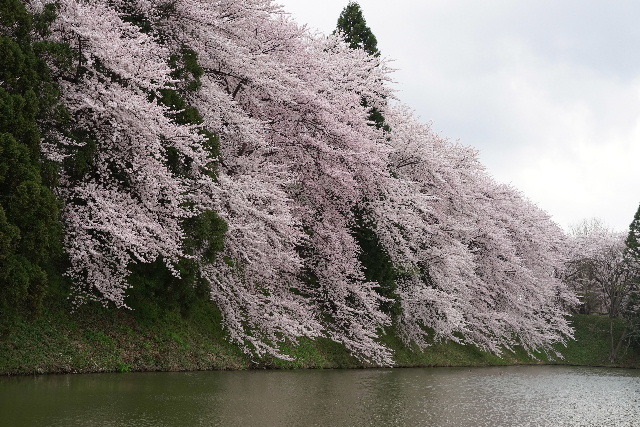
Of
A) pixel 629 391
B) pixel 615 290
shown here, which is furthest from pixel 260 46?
pixel 615 290

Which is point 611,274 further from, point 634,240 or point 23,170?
point 23,170

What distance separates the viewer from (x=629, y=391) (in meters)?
22.6

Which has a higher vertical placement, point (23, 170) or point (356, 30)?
point (356, 30)

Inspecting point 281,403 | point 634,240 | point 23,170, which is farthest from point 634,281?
point 23,170

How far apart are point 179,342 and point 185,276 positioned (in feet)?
7.77

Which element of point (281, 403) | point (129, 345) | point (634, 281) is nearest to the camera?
point (281, 403)

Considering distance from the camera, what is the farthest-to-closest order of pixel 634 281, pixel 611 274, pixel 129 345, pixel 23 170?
pixel 611 274
pixel 634 281
pixel 129 345
pixel 23 170

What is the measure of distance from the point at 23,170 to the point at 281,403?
6308 mm

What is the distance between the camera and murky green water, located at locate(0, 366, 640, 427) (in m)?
9.90

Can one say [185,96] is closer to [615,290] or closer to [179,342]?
[179,342]

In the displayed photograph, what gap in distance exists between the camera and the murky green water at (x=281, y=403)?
9.90m

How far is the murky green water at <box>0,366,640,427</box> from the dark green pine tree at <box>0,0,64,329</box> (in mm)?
1889

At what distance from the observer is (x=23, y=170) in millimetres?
12688

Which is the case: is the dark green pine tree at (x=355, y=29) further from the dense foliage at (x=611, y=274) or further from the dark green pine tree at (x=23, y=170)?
the dense foliage at (x=611, y=274)
